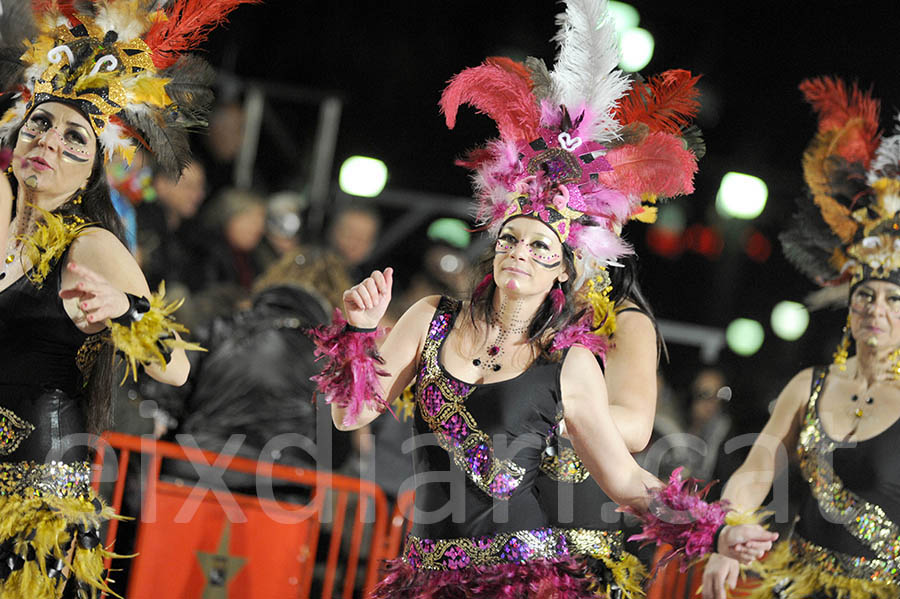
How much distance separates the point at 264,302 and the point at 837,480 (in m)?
2.61

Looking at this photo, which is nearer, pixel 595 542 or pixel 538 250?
pixel 538 250

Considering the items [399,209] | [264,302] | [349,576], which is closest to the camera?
[349,576]

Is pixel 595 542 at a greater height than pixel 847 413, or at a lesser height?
lesser

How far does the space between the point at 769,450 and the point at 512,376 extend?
1312mm

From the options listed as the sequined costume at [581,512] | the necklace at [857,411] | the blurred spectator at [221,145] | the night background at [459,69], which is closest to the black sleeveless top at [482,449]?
the sequined costume at [581,512]

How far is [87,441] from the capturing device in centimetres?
300

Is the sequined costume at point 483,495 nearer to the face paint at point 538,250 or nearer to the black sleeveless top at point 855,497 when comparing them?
the face paint at point 538,250

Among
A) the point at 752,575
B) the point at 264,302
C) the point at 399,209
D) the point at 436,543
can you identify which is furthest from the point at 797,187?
the point at 436,543

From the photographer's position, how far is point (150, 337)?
9.02 feet

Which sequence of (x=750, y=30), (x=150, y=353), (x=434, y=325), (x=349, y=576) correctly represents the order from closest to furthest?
(x=150, y=353)
(x=434, y=325)
(x=349, y=576)
(x=750, y=30)

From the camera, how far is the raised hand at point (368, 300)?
8.96 feet

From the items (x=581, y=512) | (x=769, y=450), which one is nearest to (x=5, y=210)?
(x=581, y=512)

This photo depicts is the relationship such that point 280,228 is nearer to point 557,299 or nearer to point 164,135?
point 164,135

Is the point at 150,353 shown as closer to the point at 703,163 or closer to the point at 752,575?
the point at 752,575
